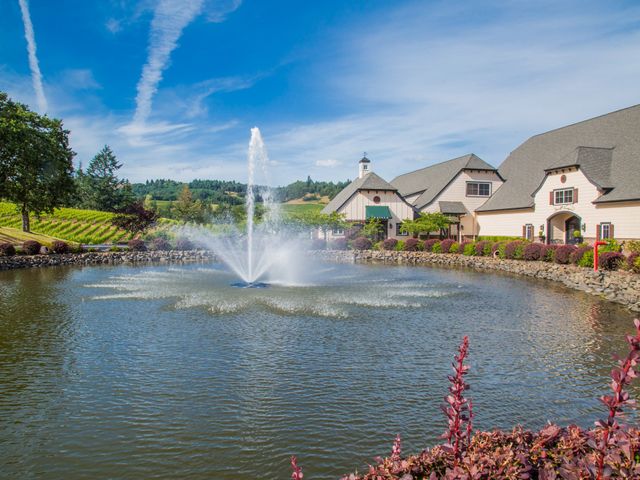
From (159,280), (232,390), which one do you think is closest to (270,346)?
(232,390)

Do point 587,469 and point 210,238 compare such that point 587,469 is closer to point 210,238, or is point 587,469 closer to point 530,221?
point 530,221

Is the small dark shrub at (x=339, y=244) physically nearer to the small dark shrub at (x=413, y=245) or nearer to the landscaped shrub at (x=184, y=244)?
the small dark shrub at (x=413, y=245)

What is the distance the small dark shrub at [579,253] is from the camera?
29.4 meters

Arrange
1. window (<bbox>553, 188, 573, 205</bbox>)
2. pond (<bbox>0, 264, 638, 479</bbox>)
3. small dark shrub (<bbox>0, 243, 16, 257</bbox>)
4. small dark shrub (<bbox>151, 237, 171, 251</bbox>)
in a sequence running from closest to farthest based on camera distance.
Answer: pond (<bbox>0, 264, 638, 479</bbox>)
small dark shrub (<bbox>0, 243, 16, 257</bbox>)
window (<bbox>553, 188, 573, 205</bbox>)
small dark shrub (<bbox>151, 237, 171, 251</bbox>)

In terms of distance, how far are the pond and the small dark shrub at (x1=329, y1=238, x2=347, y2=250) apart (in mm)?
30673

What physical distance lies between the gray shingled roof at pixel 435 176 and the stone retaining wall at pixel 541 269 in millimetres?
14162

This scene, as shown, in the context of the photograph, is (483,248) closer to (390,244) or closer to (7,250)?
(390,244)

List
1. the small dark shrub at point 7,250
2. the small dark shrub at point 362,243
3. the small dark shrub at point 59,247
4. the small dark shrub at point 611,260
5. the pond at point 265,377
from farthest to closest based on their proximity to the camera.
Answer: the small dark shrub at point 362,243, the small dark shrub at point 59,247, the small dark shrub at point 7,250, the small dark shrub at point 611,260, the pond at point 265,377

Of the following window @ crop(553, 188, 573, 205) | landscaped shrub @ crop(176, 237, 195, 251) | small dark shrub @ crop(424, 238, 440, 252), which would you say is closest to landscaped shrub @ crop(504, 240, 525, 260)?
window @ crop(553, 188, 573, 205)

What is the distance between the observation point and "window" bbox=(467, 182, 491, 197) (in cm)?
5381

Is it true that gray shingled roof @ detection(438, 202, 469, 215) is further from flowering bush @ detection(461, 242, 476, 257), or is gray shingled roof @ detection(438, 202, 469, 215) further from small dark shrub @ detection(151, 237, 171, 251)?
small dark shrub @ detection(151, 237, 171, 251)

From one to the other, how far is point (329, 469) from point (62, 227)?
69839 millimetres

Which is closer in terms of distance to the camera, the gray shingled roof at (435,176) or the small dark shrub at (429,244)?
the small dark shrub at (429,244)

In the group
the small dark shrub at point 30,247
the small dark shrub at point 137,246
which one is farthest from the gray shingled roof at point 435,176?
the small dark shrub at point 30,247
